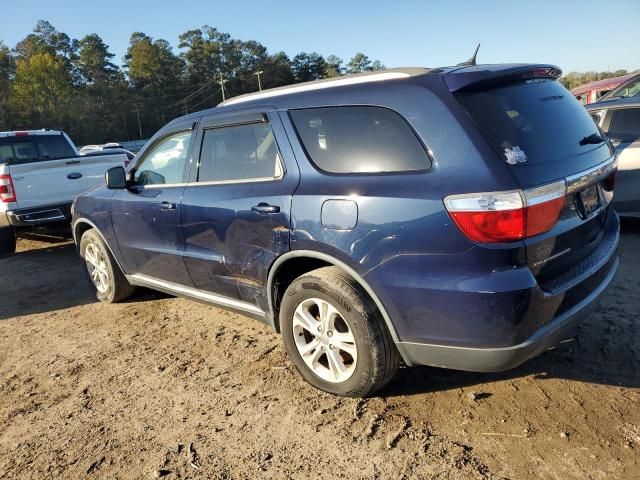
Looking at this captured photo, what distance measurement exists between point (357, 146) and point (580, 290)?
1.40 m

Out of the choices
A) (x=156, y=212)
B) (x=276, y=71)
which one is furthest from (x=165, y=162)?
(x=276, y=71)

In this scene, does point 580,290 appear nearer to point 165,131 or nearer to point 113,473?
point 113,473

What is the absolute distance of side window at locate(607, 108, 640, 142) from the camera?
587cm

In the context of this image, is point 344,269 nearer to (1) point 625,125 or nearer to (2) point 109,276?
(2) point 109,276

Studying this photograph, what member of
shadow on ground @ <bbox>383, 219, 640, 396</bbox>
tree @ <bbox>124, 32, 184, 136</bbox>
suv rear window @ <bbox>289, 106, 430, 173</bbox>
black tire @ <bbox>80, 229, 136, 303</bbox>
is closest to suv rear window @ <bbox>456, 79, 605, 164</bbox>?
suv rear window @ <bbox>289, 106, 430, 173</bbox>

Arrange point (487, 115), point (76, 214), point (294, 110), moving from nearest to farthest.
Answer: point (487, 115) → point (294, 110) → point (76, 214)

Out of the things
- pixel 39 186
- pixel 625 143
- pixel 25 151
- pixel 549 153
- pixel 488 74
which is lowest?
pixel 625 143

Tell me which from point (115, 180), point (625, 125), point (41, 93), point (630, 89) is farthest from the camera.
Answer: point (41, 93)

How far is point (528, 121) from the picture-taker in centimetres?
261

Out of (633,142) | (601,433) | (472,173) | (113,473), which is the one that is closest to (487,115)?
(472,173)

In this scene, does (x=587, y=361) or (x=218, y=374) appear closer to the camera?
(x=587, y=361)

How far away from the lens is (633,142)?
5773 mm

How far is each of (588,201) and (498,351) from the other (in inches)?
39.8

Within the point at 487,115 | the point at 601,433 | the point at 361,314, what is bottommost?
the point at 601,433
